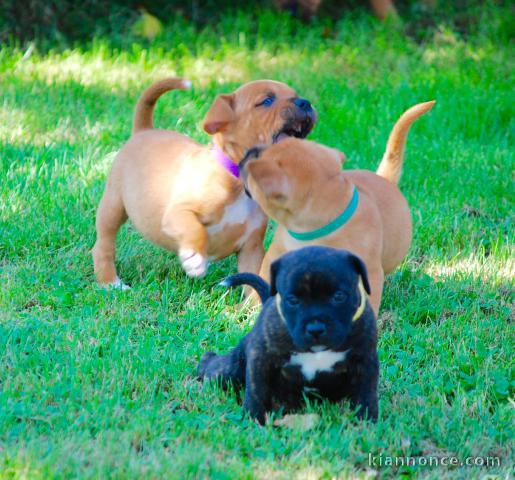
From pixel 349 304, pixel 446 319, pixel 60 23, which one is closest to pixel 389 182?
pixel 446 319

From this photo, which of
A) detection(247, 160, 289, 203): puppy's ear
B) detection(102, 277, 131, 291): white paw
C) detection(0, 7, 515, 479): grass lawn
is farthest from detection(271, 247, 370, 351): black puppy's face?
detection(102, 277, 131, 291): white paw

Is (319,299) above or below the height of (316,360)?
above

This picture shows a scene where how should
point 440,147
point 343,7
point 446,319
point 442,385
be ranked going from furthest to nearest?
point 343,7, point 440,147, point 446,319, point 442,385

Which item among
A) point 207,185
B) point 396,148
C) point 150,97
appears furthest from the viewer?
point 150,97

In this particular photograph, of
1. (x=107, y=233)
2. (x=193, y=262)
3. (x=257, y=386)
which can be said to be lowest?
(x=107, y=233)

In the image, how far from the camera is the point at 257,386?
11.0 feet

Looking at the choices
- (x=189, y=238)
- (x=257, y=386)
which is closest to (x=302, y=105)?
(x=189, y=238)

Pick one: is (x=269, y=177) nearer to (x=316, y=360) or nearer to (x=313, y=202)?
(x=313, y=202)

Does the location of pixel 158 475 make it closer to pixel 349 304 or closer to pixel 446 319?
pixel 349 304

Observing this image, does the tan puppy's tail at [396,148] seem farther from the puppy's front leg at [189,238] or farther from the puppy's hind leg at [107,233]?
the puppy's hind leg at [107,233]

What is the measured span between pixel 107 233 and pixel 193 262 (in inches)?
28.7

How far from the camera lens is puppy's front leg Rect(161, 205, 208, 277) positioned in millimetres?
4723

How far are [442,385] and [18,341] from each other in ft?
6.31

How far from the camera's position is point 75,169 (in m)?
6.34
